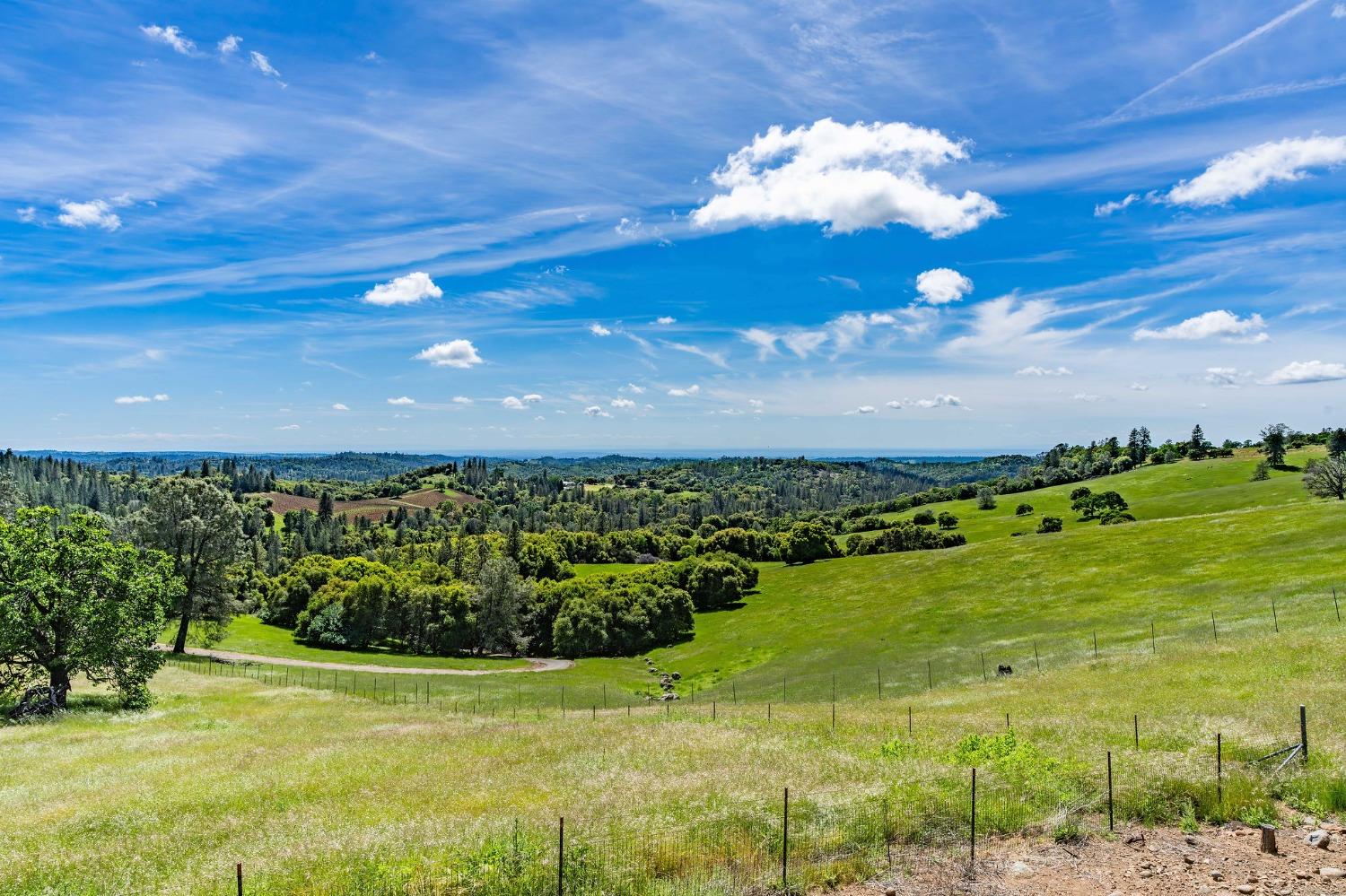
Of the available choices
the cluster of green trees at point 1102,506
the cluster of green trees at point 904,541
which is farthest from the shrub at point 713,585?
the cluster of green trees at point 1102,506

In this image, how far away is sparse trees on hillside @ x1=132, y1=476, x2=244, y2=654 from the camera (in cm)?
6694

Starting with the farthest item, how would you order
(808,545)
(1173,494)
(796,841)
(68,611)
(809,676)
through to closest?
(808,545), (1173,494), (809,676), (68,611), (796,841)

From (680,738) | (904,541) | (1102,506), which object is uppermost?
(1102,506)

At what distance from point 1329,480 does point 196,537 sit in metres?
156

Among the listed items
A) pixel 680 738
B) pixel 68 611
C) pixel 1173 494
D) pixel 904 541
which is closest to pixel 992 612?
pixel 680 738

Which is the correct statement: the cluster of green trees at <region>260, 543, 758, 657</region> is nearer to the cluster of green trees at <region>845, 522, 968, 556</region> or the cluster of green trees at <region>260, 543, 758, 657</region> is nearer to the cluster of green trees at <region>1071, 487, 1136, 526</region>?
the cluster of green trees at <region>845, 522, 968, 556</region>

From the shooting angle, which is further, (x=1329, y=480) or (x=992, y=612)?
(x=1329, y=480)

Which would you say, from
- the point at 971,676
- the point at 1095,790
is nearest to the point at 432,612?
the point at 971,676

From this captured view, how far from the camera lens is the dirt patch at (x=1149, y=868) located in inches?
540

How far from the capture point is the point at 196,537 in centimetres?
6781

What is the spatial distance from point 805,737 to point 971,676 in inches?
1149

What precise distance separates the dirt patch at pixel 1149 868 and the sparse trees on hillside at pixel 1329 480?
395ft

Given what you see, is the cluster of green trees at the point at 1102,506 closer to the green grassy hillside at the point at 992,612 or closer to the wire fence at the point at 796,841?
the green grassy hillside at the point at 992,612

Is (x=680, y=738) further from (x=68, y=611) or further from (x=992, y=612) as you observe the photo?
(x=992, y=612)
